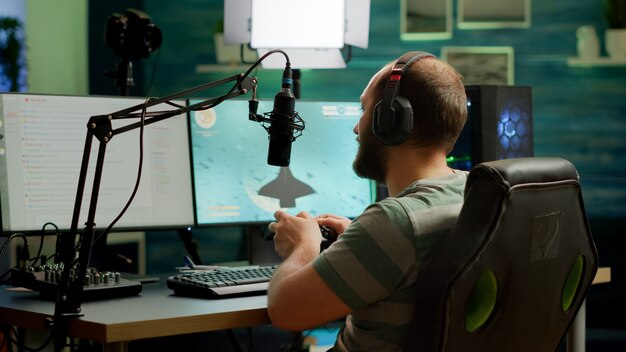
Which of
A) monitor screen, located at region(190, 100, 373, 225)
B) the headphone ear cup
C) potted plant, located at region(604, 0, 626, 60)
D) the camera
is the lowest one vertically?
monitor screen, located at region(190, 100, 373, 225)

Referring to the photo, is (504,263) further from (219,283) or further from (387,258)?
(219,283)

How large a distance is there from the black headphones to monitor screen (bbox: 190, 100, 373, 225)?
2.65 feet

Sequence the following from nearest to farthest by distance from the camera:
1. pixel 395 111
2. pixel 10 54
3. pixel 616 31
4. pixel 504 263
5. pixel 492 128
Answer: pixel 504 263, pixel 395 111, pixel 492 128, pixel 10 54, pixel 616 31

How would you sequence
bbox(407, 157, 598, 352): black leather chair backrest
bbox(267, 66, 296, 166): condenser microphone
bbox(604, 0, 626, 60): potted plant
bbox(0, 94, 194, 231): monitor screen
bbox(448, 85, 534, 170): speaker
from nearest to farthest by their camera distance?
bbox(407, 157, 598, 352): black leather chair backrest, bbox(267, 66, 296, 166): condenser microphone, bbox(0, 94, 194, 231): monitor screen, bbox(448, 85, 534, 170): speaker, bbox(604, 0, 626, 60): potted plant

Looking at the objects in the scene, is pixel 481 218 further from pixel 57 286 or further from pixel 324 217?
pixel 57 286

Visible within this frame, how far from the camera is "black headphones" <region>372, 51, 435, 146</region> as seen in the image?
152 cm

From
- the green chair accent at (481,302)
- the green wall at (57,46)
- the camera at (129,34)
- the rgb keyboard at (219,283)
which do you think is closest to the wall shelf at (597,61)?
the camera at (129,34)

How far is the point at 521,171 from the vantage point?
128 cm

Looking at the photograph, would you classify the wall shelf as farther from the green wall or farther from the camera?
the green wall

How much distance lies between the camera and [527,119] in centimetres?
259

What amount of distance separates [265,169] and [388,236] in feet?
3.34

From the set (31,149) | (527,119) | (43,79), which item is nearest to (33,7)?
(43,79)

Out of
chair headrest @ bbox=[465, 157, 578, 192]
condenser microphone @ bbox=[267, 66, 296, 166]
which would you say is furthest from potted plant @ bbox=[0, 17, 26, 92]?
chair headrest @ bbox=[465, 157, 578, 192]

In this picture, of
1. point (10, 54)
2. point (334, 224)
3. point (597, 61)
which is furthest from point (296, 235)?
point (597, 61)
